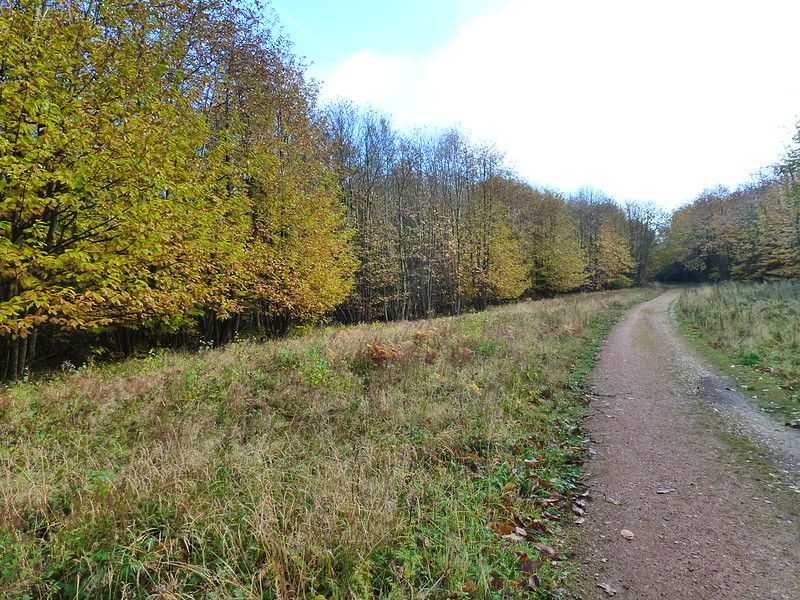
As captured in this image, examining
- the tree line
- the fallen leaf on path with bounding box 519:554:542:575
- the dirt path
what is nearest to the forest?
the tree line

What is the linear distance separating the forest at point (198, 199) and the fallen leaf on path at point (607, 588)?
27.3ft

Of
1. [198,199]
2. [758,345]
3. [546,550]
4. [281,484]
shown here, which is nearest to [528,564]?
[546,550]

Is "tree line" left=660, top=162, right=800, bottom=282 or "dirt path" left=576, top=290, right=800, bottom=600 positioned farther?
"tree line" left=660, top=162, right=800, bottom=282

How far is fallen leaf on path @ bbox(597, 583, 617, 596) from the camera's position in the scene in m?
3.24

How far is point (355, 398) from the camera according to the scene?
7219mm

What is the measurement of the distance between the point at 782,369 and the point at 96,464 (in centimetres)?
1351

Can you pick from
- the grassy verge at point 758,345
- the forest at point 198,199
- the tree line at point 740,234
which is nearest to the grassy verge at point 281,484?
the forest at point 198,199

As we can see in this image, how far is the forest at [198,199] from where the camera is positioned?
6.45 meters

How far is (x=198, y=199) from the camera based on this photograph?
9.81 m

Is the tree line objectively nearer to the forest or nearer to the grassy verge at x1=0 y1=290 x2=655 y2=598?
the forest

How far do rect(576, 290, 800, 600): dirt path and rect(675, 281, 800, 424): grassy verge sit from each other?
679 mm

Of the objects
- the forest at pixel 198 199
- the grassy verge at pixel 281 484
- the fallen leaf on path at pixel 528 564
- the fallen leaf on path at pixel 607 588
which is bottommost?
the fallen leaf on path at pixel 607 588

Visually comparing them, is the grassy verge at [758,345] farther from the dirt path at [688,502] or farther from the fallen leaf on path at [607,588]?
the fallen leaf on path at [607,588]

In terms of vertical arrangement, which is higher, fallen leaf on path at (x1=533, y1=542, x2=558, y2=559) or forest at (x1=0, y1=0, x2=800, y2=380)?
forest at (x1=0, y1=0, x2=800, y2=380)
